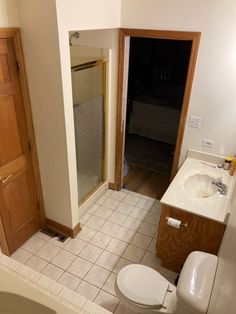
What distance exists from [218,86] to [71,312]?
86.5 inches

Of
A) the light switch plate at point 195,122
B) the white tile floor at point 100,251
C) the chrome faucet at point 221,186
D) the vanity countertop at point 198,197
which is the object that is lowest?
the white tile floor at point 100,251

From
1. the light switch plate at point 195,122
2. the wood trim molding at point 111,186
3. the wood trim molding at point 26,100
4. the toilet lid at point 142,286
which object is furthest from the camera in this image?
the wood trim molding at point 111,186

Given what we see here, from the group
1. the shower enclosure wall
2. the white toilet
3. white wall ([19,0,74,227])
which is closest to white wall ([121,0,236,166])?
the shower enclosure wall

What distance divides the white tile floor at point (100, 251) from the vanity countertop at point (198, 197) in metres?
0.74

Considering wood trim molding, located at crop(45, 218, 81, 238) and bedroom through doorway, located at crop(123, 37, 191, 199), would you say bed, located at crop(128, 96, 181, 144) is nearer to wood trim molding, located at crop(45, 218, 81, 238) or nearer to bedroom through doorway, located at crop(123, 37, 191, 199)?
bedroom through doorway, located at crop(123, 37, 191, 199)

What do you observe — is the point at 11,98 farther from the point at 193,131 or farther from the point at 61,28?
the point at 193,131

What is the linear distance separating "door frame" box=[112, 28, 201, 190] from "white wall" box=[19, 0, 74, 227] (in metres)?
1.01

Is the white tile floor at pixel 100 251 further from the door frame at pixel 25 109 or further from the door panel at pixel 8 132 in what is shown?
the door panel at pixel 8 132

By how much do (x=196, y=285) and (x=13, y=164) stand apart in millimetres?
1722

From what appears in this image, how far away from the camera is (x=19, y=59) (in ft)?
6.61

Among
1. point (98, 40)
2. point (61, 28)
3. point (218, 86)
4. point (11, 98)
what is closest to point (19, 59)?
point (11, 98)

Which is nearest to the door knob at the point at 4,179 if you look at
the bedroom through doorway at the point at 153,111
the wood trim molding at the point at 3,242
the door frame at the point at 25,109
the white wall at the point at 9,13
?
the door frame at the point at 25,109

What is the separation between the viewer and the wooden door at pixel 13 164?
198 cm

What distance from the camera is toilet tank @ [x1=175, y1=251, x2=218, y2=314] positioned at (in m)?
1.39
